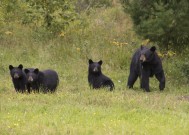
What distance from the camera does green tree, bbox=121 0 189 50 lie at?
53.1 ft

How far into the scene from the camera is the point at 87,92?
1289 cm

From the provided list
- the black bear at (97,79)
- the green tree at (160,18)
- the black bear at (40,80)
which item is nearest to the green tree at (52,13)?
the green tree at (160,18)

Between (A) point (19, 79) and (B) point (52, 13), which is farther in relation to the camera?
(B) point (52, 13)

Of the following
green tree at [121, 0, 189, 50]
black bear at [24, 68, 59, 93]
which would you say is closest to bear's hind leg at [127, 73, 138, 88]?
green tree at [121, 0, 189, 50]

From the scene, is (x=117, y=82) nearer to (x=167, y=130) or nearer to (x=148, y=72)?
(x=148, y=72)

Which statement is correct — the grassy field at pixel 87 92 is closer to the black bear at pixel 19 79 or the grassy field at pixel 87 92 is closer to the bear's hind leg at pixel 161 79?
the bear's hind leg at pixel 161 79

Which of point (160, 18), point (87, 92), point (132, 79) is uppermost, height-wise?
point (160, 18)

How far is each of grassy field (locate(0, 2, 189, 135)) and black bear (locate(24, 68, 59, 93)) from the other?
528mm

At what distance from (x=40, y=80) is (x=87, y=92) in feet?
4.74

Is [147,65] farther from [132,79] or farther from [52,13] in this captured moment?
[52,13]

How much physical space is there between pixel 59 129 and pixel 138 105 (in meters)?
3.16

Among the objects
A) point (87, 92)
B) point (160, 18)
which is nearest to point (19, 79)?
point (87, 92)

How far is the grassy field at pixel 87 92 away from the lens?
862 centimetres

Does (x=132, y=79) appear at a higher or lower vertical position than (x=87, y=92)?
higher
